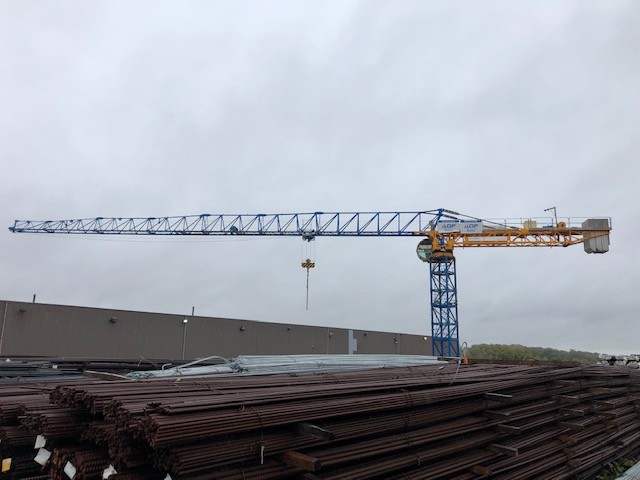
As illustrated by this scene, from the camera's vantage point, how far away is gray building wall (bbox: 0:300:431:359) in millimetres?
21266

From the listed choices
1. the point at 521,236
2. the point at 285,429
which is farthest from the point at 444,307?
the point at 285,429

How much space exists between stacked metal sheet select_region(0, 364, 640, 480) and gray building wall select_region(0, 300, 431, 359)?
1901 cm

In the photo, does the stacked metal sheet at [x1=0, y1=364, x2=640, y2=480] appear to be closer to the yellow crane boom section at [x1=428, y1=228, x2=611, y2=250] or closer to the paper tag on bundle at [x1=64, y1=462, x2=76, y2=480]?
the paper tag on bundle at [x1=64, y1=462, x2=76, y2=480]

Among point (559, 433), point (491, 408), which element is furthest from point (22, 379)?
point (559, 433)

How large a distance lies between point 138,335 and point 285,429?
23794 mm

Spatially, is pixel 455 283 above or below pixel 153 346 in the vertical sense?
above

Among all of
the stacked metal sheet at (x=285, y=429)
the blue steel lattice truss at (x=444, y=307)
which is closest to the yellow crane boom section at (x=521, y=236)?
the blue steel lattice truss at (x=444, y=307)

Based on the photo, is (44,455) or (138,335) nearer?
(44,455)

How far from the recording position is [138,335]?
24.9m

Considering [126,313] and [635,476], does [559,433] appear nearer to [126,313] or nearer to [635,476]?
[635,476]

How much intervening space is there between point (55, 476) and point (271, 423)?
5.99 feet

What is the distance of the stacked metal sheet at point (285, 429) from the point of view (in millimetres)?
3053

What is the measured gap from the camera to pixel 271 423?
11.1 feet

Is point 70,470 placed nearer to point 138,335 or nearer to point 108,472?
point 108,472
